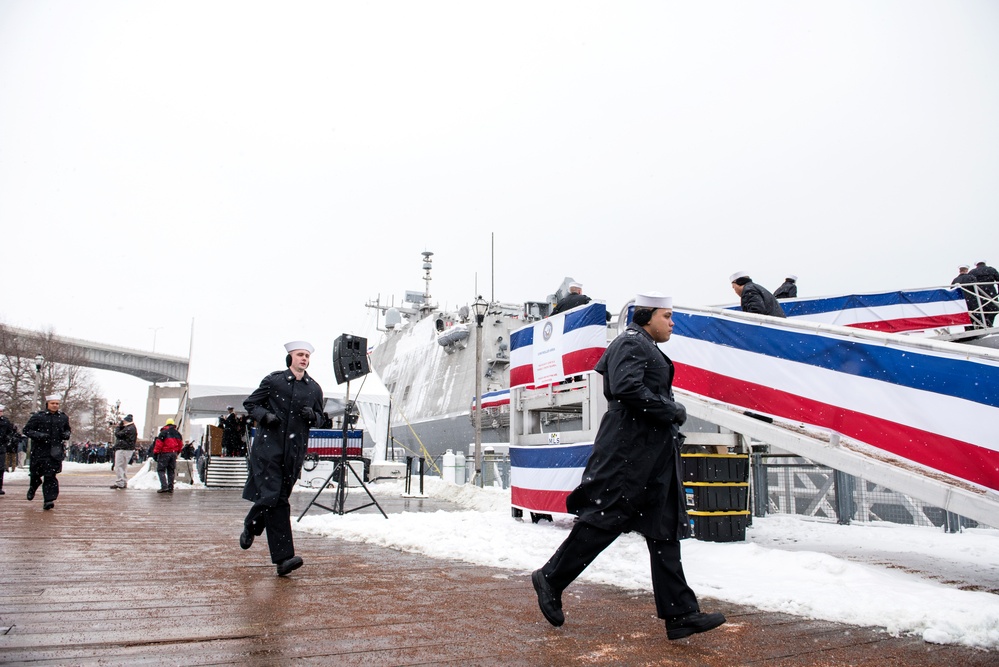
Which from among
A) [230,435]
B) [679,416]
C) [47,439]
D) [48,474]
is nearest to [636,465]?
[679,416]

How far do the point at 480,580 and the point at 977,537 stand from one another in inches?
243

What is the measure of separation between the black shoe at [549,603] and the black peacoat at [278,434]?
2.25 metres

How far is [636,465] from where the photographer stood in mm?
3543

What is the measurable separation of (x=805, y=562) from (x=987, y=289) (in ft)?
29.5

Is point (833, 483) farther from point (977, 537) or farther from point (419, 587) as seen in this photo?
point (419, 587)

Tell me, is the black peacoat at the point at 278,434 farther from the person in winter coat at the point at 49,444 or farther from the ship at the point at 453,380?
the ship at the point at 453,380

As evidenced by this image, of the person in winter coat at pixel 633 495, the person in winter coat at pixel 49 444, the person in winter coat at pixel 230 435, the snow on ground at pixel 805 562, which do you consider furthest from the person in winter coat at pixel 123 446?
the person in winter coat at pixel 633 495

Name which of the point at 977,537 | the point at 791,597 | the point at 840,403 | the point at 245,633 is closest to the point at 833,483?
the point at 977,537

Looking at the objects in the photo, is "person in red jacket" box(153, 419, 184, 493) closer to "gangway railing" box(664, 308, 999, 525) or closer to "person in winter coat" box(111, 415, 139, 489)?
"person in winter coat" box(111, 415, 139, 489)

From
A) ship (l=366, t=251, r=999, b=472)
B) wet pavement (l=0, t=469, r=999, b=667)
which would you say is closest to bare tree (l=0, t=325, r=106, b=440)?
ship (l=366, t=251, r=999, b=472)

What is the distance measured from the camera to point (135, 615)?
142 inches

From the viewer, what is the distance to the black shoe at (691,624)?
3273 millimetres

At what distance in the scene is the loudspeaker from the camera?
10445 millimetres

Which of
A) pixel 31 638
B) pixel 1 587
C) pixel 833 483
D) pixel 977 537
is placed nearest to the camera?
pixel 31 638
